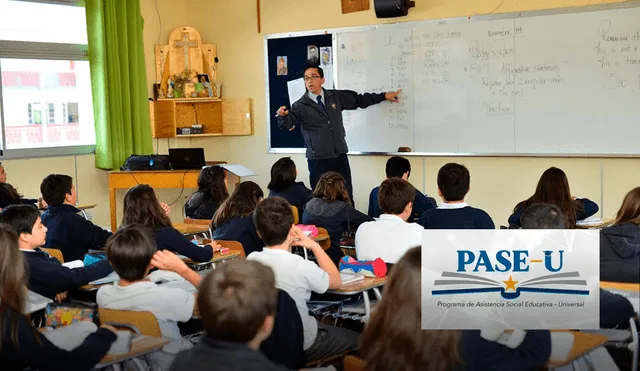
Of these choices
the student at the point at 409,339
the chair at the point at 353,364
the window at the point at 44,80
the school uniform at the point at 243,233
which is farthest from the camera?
the window at the point at 44,80

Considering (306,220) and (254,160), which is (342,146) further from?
(306,220)

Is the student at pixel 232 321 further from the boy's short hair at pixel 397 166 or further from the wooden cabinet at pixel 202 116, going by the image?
the wooden cabinet at pixel 202 116

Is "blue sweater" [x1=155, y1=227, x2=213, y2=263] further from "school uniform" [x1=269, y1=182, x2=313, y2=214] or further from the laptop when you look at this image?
the laptop

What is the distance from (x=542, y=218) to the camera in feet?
12.1

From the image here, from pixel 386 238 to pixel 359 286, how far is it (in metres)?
0.60

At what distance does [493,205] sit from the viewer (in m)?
7.62

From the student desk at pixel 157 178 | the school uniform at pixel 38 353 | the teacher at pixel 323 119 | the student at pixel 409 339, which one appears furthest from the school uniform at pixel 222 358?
the student desk at pixel 157 178

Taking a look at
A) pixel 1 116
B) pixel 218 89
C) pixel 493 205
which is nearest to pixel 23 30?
pixel 1 116

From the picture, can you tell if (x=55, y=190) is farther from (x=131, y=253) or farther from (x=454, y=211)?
(x=454, y=211)

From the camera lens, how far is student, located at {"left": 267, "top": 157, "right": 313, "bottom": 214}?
6473 mm

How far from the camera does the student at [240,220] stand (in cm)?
519

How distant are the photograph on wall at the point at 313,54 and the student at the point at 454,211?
3.90 m

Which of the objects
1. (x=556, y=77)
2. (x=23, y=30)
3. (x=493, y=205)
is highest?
(x=23, y=30)

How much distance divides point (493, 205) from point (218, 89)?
3.40 m
